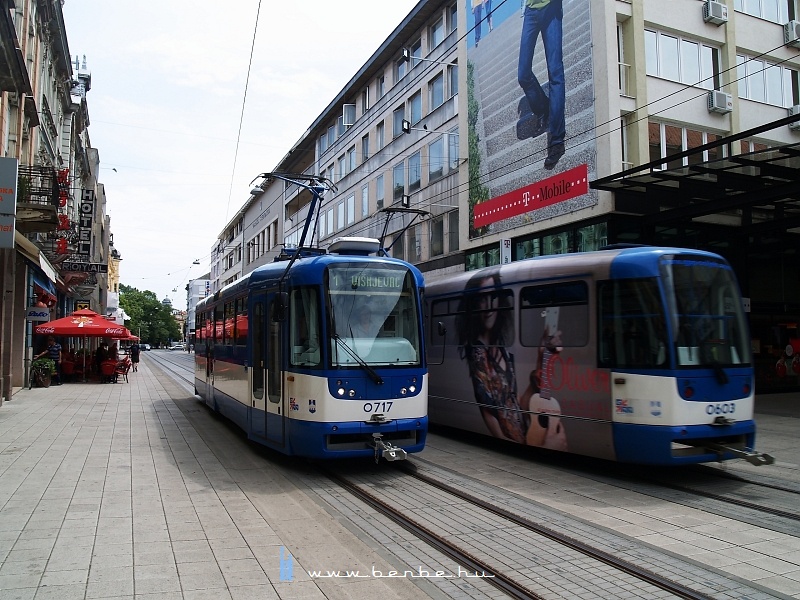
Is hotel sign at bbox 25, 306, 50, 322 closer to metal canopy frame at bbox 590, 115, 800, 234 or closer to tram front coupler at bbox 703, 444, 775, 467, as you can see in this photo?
metal canopy frame at bbox 590, 115, 800, 234

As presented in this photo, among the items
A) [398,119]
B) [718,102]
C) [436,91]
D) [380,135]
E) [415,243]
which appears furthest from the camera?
[380,135]

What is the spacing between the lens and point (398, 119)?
33.8m

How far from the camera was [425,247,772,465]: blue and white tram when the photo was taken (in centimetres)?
798

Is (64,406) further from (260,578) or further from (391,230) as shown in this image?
(391,230)

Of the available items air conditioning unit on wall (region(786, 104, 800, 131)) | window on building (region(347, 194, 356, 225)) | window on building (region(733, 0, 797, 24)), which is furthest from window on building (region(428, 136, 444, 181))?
air conditioning unit on wall (region(786, 104, 800, 131))

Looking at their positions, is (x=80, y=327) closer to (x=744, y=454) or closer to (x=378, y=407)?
(x=378, y=407)

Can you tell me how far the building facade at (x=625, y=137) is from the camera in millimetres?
17750

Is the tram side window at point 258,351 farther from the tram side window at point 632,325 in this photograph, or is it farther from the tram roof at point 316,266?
the tram side window at point 632,325

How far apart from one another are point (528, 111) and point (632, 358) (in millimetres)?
15076

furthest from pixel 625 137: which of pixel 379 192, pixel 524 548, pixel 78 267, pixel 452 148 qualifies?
pixel 78 267

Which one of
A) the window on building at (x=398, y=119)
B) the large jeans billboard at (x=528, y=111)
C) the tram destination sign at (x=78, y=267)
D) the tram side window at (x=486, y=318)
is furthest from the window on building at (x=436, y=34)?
the tram side window at (x=486, y=318)

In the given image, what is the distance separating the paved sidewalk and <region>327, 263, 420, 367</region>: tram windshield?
1920mm

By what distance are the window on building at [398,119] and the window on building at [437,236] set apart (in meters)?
6.32

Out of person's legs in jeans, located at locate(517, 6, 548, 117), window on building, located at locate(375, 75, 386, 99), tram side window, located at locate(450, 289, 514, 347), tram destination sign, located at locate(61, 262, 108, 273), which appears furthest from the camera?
window on building, located at locate(375, 75, 386, 99)
